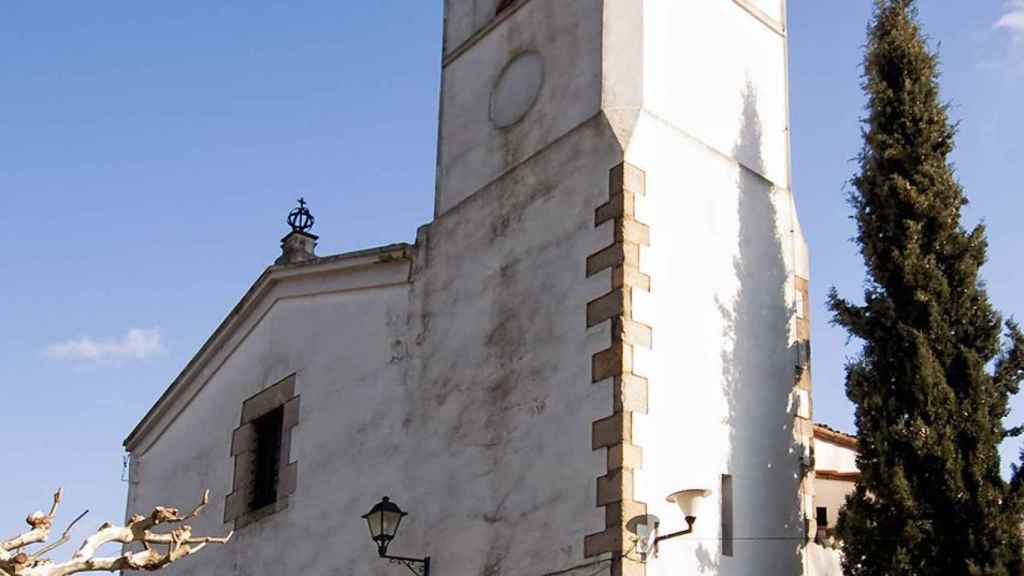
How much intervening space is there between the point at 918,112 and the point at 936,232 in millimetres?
1053

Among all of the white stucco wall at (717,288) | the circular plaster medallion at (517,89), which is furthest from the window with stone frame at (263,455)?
the white stucco wall at (717,288)

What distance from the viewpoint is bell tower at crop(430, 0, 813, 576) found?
33.0 ft

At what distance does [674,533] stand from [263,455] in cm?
596

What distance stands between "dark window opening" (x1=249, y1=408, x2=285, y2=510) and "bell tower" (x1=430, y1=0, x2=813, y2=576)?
122 inches

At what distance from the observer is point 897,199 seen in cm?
1085

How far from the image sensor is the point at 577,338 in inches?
412

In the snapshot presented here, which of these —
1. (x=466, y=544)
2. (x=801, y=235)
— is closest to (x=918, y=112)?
(x=801, y=235)

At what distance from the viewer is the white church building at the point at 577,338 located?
10156mm

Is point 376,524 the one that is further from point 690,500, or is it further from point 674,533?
point 690,500

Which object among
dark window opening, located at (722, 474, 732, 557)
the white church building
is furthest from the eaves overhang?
dark window opening, located at (722, 474, 732, 557)

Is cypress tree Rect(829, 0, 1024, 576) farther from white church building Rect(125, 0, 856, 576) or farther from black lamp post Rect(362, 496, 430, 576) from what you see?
black lamp post Rect(362, 496, 430, 576)

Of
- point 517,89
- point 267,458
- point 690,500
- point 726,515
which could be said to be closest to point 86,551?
point 690,500

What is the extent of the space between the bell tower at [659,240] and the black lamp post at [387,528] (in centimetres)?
190

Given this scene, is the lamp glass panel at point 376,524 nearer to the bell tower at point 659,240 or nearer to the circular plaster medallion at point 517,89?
the bell tower at point 659,240
